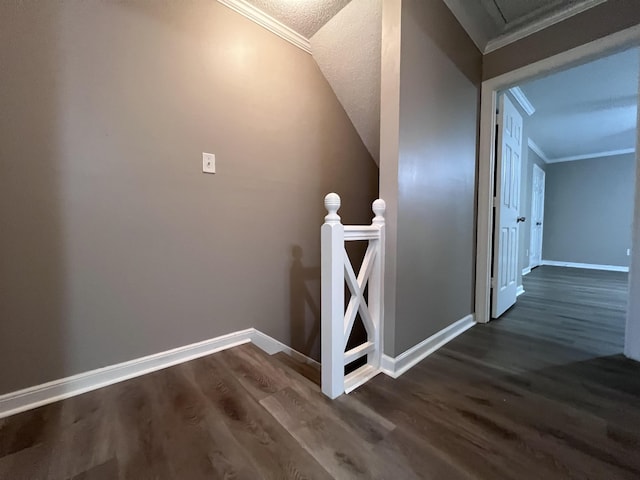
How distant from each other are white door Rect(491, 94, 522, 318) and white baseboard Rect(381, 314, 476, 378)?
1.78ft

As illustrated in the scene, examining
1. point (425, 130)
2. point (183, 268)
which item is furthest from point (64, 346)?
point (425, 130)

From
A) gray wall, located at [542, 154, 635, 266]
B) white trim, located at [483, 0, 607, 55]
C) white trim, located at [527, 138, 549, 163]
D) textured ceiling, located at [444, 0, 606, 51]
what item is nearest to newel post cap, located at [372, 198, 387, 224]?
textured ceiling, located at [444, 0, 606, 51]

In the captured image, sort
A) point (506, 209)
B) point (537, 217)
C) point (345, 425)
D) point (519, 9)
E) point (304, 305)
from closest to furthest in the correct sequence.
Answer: point (345, 425)
point (519, 9)
point (304, 305)
point (506, 209)
point (537, 217)

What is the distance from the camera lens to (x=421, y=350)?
63.6 inches

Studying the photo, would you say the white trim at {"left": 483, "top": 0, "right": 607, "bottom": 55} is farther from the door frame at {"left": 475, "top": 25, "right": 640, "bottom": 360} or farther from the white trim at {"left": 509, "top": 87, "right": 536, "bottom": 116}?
the white trim at {"left": 509, "top": 87, "right": 536, "bottom": 116}

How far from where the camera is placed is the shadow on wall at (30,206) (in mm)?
1052

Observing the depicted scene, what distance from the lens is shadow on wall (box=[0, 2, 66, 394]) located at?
1.05m

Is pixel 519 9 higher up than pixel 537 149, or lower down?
lower down

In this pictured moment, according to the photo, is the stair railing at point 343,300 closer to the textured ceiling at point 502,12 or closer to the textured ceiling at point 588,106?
the textured ceiling at point 502,12

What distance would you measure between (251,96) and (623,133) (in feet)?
20.4

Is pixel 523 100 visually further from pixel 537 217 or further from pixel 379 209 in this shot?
pixel 537 217

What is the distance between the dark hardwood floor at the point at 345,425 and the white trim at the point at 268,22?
2.17 meters

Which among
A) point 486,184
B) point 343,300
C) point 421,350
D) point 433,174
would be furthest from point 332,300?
point 486,184

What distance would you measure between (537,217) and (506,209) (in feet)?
14.9
